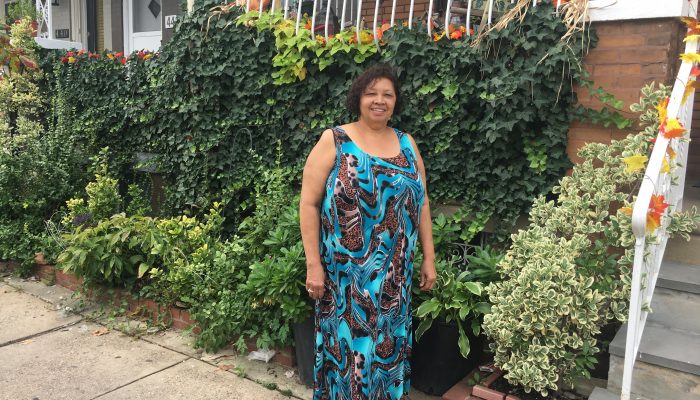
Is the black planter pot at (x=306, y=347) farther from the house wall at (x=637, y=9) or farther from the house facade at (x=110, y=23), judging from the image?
the house facade at (x=110, y=23)

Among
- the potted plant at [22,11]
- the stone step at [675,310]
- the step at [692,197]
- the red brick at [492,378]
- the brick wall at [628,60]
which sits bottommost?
the red brick at [492,378]

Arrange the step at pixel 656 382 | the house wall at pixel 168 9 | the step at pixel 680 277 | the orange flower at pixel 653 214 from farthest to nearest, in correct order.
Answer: the house wall at pixel 168 9 < the step at pixel 680 277 < the step at pixel 656 382 < the orange flower at pixel 653 214

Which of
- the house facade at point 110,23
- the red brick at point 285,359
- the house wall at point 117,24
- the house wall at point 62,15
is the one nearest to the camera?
the red brick at point 285,359

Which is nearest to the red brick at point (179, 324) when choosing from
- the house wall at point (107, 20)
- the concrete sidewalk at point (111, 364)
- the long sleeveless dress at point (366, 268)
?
the concrete sidewalk at point (111, 364)

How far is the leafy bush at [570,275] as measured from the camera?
2791 mm

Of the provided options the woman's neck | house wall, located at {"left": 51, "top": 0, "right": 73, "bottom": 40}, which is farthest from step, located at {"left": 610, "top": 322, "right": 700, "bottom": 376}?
house wall, located at {"left": 51, "top": 0, "right": 73, "bottom": 40}

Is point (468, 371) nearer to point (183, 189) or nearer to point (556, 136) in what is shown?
point (556, 136)

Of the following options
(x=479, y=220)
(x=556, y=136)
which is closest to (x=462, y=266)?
(x=479, y=220)

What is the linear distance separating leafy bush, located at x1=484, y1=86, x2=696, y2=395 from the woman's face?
1030 mm

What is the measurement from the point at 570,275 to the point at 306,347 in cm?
160

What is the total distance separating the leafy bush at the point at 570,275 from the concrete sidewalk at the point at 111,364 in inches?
32.3

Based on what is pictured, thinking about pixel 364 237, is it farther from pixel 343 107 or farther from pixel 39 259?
pixel 39 259

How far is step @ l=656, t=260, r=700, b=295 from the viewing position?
10.3ft

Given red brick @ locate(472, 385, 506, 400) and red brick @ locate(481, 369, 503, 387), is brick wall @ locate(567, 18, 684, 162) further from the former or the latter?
red brick @ locate(472, 385, 506, 400)
